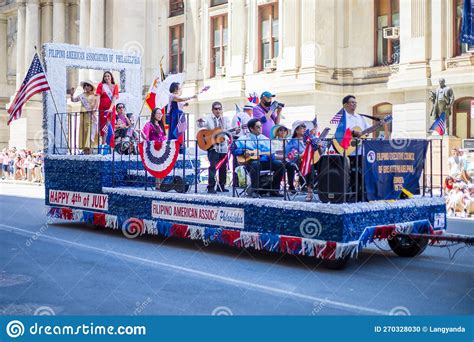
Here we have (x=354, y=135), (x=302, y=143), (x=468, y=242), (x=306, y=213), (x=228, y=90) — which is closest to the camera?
(x=468, y=242)

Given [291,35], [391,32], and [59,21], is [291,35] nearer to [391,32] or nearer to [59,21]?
[391,32]

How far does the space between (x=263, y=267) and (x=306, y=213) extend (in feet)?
3.48

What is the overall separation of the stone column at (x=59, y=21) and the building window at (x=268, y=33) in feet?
66.3

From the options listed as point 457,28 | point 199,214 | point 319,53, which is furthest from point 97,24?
point 199,214

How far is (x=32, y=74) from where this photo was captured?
14.8 metres

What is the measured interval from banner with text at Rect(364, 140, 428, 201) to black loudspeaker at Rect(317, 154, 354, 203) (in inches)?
13.0

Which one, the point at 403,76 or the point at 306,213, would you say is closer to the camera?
the point at 306,213

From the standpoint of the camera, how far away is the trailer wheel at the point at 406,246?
10.7 m

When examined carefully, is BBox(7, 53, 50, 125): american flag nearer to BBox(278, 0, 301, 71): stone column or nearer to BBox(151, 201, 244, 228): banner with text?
BBox(151, 201, 244, 228): banner with text

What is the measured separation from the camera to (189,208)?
37.2 ft

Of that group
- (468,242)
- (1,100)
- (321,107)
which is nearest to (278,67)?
(321,107)

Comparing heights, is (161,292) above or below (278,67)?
below

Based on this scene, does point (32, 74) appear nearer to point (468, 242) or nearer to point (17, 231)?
point (17, 231)

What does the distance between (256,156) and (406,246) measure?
2738mm
